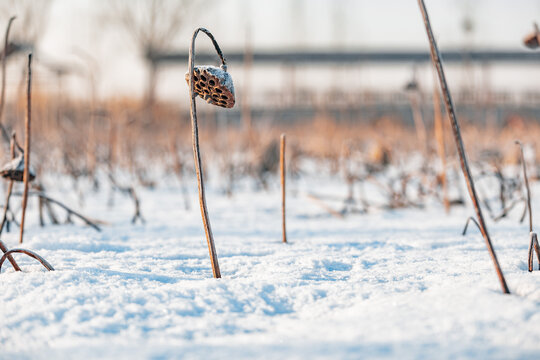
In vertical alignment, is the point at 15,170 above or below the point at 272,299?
above

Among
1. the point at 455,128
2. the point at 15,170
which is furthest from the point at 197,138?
the point at 15,170

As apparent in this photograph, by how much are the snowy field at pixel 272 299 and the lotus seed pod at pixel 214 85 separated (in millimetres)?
301

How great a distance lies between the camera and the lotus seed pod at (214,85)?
2.56ft

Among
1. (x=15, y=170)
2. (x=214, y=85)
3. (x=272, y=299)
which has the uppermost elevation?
(x=214, y=85)

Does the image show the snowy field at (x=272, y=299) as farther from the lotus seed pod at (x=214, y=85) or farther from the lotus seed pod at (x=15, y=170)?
the lotus seed pod at (x=214, y=85)

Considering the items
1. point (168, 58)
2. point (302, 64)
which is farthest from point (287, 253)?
point (168, 58)

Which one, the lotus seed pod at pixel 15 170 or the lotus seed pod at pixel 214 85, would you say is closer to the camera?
the lotus seed pod at pixel 214 85

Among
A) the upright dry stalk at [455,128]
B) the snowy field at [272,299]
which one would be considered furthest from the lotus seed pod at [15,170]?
the upright dry stalk at [455,128]

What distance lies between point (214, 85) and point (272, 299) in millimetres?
351

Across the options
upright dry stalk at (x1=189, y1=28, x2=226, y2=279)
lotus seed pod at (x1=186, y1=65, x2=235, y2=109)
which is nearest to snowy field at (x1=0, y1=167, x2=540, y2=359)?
upright dry stalk at (x1=189, y1=28, x2=226, y2=279)

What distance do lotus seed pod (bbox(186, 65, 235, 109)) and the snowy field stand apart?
301 millimetres

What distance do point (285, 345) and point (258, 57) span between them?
1752 centimetres

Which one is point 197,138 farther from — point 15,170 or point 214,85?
point 15,170

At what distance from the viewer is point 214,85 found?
Result: 2.59 ft
